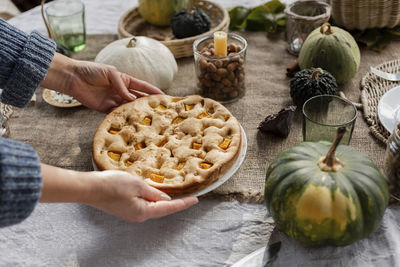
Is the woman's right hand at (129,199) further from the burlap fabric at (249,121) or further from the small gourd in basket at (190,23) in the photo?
the small gourd in basket at (190,23)

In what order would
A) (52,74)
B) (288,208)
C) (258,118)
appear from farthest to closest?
(258,118), (52,74), (288,208)

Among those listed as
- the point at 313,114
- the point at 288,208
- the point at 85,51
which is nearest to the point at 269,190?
the point at 288,208

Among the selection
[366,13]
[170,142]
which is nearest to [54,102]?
[170,142]

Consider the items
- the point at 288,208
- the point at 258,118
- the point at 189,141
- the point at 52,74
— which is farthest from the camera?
the point at 258,118

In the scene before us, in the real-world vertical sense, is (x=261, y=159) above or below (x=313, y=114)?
below

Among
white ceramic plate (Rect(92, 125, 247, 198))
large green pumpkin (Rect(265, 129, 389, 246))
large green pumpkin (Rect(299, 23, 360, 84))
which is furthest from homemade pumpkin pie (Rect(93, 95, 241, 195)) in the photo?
large green pumpkin (Rect(299, 23, 360, 84))

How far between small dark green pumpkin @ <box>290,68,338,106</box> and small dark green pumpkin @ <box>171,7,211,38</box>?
0.56 m

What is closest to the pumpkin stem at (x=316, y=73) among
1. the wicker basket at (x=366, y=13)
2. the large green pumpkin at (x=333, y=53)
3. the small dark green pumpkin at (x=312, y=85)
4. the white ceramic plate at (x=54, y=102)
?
the small dark green pumpkin at (x=312, y=85)

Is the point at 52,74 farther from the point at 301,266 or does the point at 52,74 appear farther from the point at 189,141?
the point at 301,266

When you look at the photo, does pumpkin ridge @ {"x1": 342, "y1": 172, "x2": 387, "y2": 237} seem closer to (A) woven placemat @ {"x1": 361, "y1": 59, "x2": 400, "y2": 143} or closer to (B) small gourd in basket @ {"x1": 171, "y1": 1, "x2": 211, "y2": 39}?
(A) woven placemat @ {"x1": 361, "y1": 59, "x2": 400, "y2": 143}

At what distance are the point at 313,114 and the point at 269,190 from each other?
399 millimetres

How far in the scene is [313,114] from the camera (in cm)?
128

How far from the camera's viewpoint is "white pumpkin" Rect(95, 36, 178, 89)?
156 cm

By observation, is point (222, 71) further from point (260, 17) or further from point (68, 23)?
point (68, 23)
